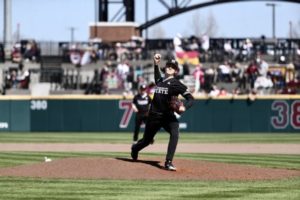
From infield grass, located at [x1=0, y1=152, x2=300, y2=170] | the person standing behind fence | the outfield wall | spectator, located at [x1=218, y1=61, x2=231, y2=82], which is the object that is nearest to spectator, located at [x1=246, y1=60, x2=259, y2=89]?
spectator, located at [x1=218, y1=61, x2=231, y2=82]

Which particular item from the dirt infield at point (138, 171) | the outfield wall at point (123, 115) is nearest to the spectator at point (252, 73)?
the outfield wall at point (123, 115)

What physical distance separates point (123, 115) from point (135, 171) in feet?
68.2

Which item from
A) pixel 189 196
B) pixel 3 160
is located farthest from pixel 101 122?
pixel 189 196

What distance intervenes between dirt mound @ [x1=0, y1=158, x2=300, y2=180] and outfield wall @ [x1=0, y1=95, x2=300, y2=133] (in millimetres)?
19519

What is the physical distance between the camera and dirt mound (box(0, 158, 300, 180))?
45.4ft

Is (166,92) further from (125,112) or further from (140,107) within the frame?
(125,112)

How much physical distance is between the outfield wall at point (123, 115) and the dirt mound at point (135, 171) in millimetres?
19519

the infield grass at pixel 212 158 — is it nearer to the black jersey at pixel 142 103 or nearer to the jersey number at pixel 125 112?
the black jersey at pixel 142 103

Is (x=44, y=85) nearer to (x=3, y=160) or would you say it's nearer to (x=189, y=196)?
(x=3, y=160)

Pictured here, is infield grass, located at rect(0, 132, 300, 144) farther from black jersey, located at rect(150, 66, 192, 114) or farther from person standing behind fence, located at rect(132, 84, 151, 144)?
black jersey, located at rect(150, 66, 192, 114)

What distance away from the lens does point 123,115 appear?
34.8m

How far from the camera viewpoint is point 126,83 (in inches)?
1448

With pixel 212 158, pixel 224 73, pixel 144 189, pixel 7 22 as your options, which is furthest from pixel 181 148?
pixel 7 22

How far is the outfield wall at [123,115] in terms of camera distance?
34594 millimetres
